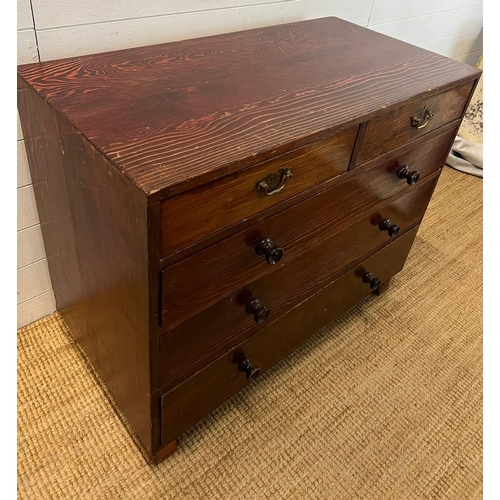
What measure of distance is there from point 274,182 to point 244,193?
6cm

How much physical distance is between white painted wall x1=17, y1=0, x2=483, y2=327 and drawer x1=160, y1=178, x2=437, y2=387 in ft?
1.77

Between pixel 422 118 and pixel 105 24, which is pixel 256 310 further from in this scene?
pixel 105 24

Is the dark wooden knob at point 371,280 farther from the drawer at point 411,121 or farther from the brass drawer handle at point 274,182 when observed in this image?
the brass drawer handle at point 274,182

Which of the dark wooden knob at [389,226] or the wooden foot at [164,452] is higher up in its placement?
the dark wooden knob at [389,226]

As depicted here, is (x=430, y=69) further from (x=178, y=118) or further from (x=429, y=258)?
(x=429, y=258)

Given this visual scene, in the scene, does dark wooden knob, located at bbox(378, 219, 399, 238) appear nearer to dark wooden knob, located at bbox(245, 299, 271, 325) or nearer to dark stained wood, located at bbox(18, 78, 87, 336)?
dark wooden knob, located at bbox(245, 299, 271, 325)

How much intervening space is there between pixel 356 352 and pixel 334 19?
94 centimetres

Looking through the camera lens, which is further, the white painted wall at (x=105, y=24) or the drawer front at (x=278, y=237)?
the white painted wall at (x=105, y=24)

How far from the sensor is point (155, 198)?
0.61m

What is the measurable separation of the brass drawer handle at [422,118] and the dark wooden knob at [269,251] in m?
0.44

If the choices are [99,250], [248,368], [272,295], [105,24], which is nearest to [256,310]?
[272,295]

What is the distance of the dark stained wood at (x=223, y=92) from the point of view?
68 cm

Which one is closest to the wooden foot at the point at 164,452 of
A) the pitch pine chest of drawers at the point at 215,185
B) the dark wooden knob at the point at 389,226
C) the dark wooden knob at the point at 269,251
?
the pitch pine chest of drawers at the point at 215,185
